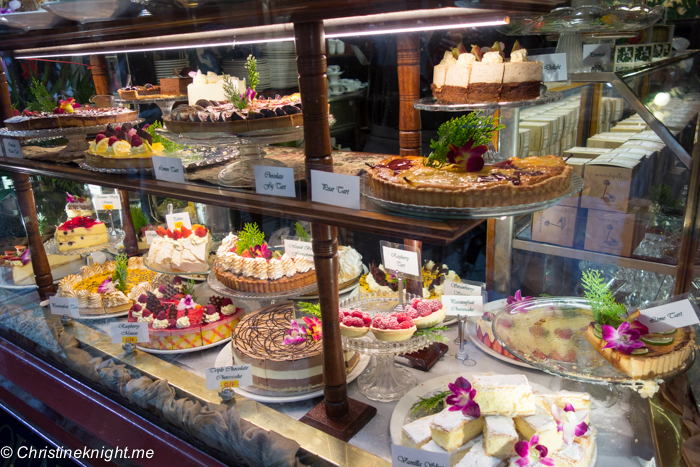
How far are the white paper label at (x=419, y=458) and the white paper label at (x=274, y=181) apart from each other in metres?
0.72

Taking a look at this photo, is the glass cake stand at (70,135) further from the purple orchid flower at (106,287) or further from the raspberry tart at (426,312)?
the raspberry tart at (426,312)

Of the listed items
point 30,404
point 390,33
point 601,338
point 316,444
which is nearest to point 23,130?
point 30,404

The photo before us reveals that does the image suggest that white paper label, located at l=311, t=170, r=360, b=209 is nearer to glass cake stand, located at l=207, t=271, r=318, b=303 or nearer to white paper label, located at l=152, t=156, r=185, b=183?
white paper label, located at l=152, t=156, r=185, b=183

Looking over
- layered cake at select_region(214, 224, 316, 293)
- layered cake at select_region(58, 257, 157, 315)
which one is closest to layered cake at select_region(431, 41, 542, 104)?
layered cake at select_region(214, 224, 316, 293)

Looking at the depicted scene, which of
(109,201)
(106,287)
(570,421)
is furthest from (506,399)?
(109,201)

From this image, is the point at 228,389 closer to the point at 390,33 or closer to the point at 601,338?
the point at 601,338

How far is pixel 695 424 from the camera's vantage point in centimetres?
139

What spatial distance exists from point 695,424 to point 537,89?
3.50 ft

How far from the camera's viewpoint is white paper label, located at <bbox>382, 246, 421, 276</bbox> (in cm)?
156

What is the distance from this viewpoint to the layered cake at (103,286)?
7.88 feet

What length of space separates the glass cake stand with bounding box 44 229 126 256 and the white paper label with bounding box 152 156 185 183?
4.54ft

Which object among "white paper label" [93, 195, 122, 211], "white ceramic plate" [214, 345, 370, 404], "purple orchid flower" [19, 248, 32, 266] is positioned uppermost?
"white paper label" [93, 195, 122, 211]

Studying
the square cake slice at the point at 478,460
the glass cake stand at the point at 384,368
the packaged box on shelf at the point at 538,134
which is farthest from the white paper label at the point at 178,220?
the square cake slice at the point at 478,460

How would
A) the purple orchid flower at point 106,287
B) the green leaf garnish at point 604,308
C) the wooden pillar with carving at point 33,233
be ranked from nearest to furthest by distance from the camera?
the green leaf garnish at point 604,308
the purple orchid flower at point 106,287
the wooden pillar with carving at point 33,233
